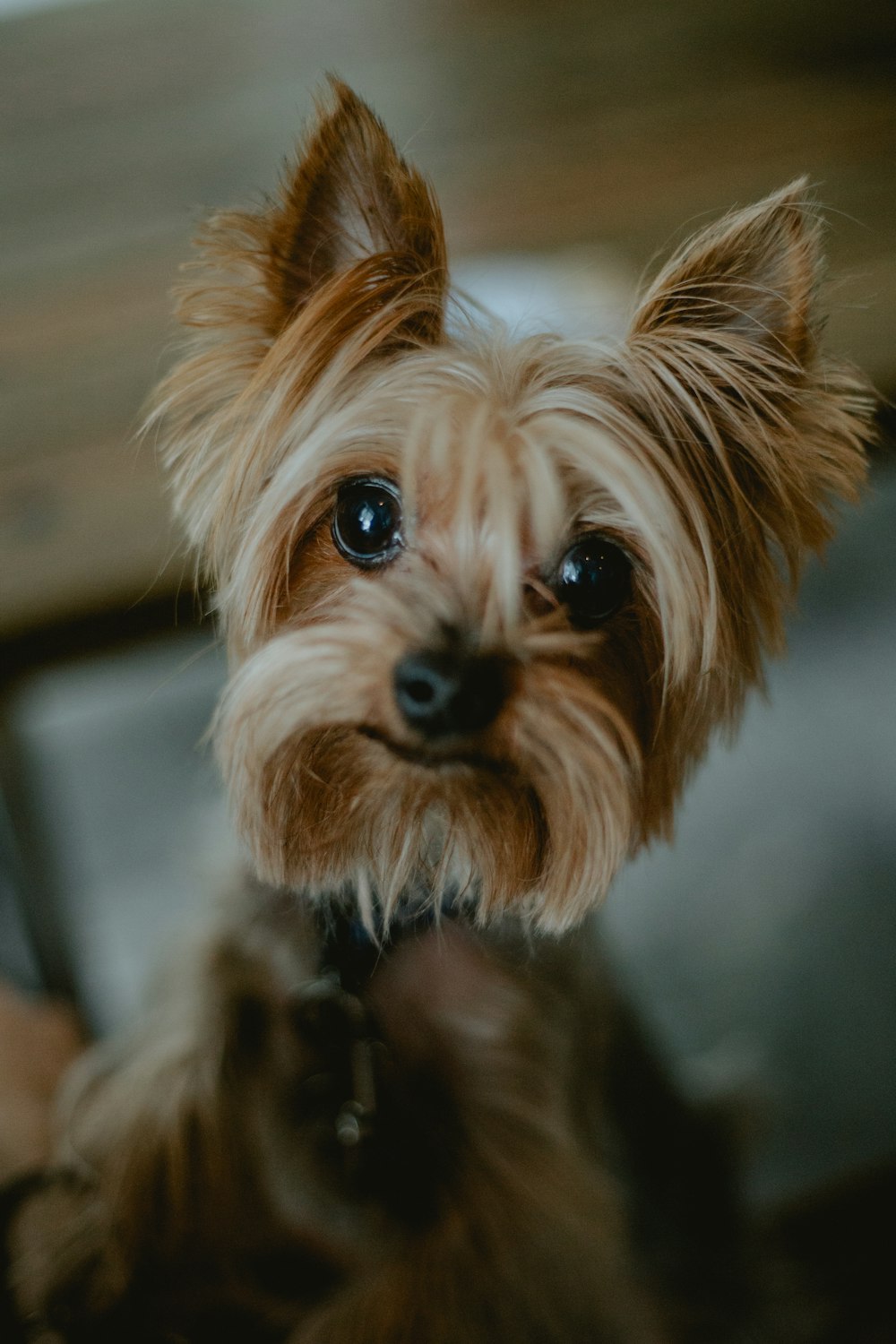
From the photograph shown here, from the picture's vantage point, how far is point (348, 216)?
0.99m

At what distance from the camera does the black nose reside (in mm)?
888

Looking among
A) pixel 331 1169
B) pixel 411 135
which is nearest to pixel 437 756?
pixel 331 1169

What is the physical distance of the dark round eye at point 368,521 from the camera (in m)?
1.03

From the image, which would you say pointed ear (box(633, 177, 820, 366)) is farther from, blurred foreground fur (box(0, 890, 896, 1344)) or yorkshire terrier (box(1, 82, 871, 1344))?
blurred foreground fur (box(0, 890, 896, 1344))

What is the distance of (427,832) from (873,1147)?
124 cm

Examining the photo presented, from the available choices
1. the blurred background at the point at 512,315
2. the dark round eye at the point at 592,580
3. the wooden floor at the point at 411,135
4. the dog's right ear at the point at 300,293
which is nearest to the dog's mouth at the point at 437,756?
the dark round eye at the point at 592,580

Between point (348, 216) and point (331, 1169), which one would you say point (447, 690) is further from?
point (331, 1169)

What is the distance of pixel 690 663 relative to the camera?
1.03 meters

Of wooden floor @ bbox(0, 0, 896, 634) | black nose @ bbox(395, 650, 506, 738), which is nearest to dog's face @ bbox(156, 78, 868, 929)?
black nose @ bbox(395, 650, 506, 738)

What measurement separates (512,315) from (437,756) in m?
1.18

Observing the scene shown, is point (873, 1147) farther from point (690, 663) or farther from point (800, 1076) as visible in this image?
point (690, 663)

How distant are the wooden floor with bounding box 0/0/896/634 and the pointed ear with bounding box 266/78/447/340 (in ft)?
2.58

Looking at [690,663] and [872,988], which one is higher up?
[690,663]

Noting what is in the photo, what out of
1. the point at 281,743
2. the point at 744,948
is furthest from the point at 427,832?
the point at 744,948
